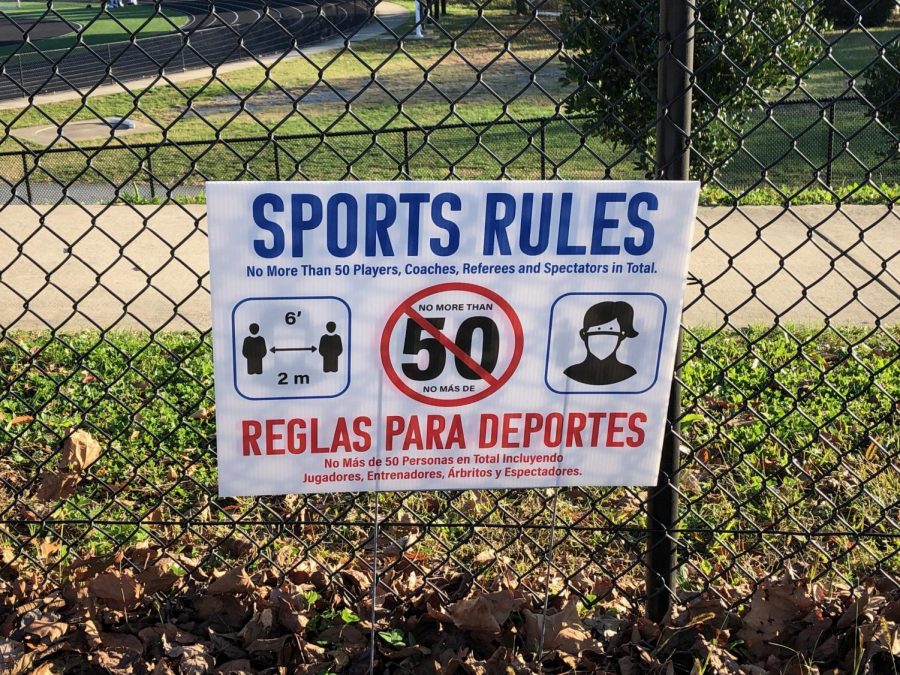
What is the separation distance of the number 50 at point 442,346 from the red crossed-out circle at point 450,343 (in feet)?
0.04

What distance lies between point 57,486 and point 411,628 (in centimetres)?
140

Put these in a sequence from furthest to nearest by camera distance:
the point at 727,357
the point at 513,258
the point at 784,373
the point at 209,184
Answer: the point at 727,357
the point at 784,373
the point at 513,258
the point at 209,184

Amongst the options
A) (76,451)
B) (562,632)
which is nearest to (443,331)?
(562,632)

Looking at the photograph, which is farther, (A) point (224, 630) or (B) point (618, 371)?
(A) point (224, 630)

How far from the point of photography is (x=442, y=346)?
2.55m

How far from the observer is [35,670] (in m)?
2.75

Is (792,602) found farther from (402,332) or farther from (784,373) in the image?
(784,373)

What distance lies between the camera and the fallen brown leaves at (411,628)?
284 centimetres

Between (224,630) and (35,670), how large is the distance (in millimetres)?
540

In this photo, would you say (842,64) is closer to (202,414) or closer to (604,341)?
(202,414)

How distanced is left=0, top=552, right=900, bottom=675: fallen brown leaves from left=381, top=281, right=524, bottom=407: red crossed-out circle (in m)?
0.70

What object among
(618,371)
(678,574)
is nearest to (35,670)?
(618,371)

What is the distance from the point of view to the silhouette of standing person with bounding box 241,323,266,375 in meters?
2.46

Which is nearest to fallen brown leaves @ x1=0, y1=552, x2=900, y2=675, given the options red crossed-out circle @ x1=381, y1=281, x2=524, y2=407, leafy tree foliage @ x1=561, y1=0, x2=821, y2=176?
red crossed-out circle @ x1=381, y1=281, x2=524, y2=407
